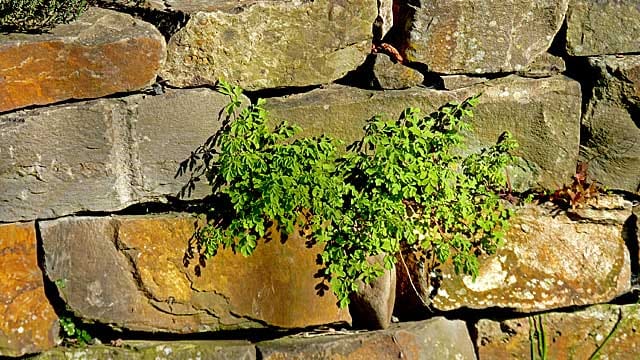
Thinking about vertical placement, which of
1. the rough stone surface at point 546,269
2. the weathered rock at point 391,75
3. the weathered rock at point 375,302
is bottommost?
the weathered rock at point 375,302

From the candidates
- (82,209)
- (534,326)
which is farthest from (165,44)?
(534,326)

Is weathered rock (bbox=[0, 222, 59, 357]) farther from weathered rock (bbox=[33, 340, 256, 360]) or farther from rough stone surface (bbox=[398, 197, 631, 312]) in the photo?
rough stone surface (bbox=[398, 197, 631, 312])

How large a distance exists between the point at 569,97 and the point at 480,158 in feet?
1.40

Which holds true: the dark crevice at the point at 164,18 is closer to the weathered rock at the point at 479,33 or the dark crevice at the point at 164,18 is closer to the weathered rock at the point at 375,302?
the weathered rock at the point at 479,33

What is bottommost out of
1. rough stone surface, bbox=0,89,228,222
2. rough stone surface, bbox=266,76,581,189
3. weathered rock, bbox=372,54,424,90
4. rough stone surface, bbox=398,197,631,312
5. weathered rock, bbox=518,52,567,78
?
rough stone surface, bbox=398,197,631,312

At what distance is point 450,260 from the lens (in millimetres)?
3490

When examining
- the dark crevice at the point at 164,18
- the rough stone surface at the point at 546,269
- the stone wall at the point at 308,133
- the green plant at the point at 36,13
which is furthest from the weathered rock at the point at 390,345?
the green plant at the point at 36,13

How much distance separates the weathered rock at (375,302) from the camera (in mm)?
3434

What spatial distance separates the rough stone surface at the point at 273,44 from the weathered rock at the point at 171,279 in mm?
560

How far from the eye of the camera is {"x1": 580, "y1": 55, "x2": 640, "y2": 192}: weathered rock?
11.7ft

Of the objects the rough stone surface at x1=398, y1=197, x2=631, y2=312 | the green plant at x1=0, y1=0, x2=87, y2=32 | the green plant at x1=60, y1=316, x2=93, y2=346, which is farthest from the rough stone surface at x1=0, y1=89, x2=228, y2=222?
the rough stone surface at x1=398, y1=197, x2=631, y2=312

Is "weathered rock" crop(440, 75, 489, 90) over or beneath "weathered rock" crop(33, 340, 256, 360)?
over

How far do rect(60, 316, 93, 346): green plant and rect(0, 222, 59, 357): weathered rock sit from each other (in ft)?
0.19

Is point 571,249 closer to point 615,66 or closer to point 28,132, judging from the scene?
point 615,66
